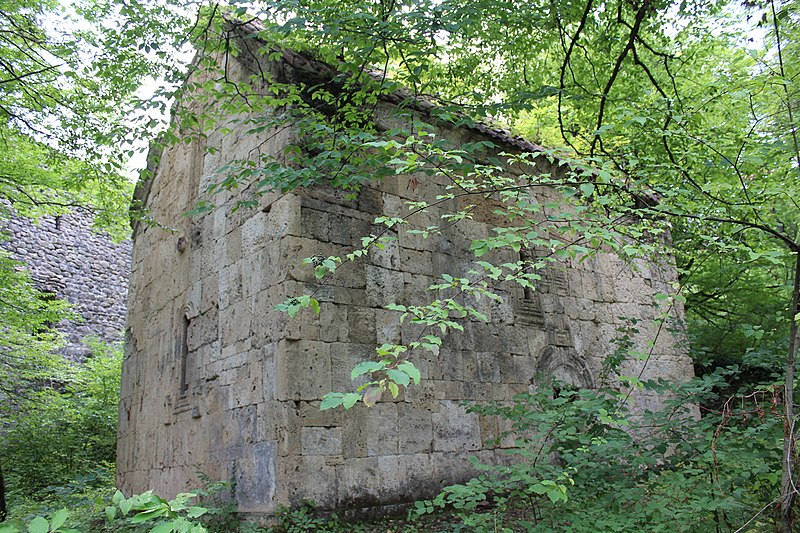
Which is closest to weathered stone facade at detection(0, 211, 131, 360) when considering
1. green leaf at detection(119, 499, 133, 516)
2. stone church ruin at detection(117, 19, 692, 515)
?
stone church ruin at detection(117, 19, 692, 515)

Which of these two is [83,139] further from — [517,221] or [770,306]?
[770,306]

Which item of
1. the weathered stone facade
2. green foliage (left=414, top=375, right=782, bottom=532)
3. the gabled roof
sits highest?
the weathered stone facade

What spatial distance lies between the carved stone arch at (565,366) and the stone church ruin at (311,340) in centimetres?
2

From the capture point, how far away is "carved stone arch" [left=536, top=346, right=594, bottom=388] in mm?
7246

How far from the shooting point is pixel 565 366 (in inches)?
294

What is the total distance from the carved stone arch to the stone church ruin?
0.02m

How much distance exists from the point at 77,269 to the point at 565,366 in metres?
14.7

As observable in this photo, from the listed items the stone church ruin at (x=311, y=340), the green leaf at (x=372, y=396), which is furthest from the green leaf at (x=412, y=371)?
the stone church ruin at (x=311, y=340)

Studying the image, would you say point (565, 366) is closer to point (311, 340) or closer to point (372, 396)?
point (311, 340)

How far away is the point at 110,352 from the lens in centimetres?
1502

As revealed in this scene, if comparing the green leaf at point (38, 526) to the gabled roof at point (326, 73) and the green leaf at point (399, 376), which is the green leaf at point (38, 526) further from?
the gabled roof at point (326, 73)

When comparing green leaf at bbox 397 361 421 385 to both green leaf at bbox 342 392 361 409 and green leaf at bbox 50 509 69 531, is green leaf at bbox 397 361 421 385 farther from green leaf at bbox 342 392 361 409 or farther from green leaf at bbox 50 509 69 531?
green leaf at bbox 50 509 69 531

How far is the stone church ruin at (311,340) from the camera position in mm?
5316

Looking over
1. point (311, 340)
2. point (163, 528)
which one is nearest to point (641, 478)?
point (311, 340)
